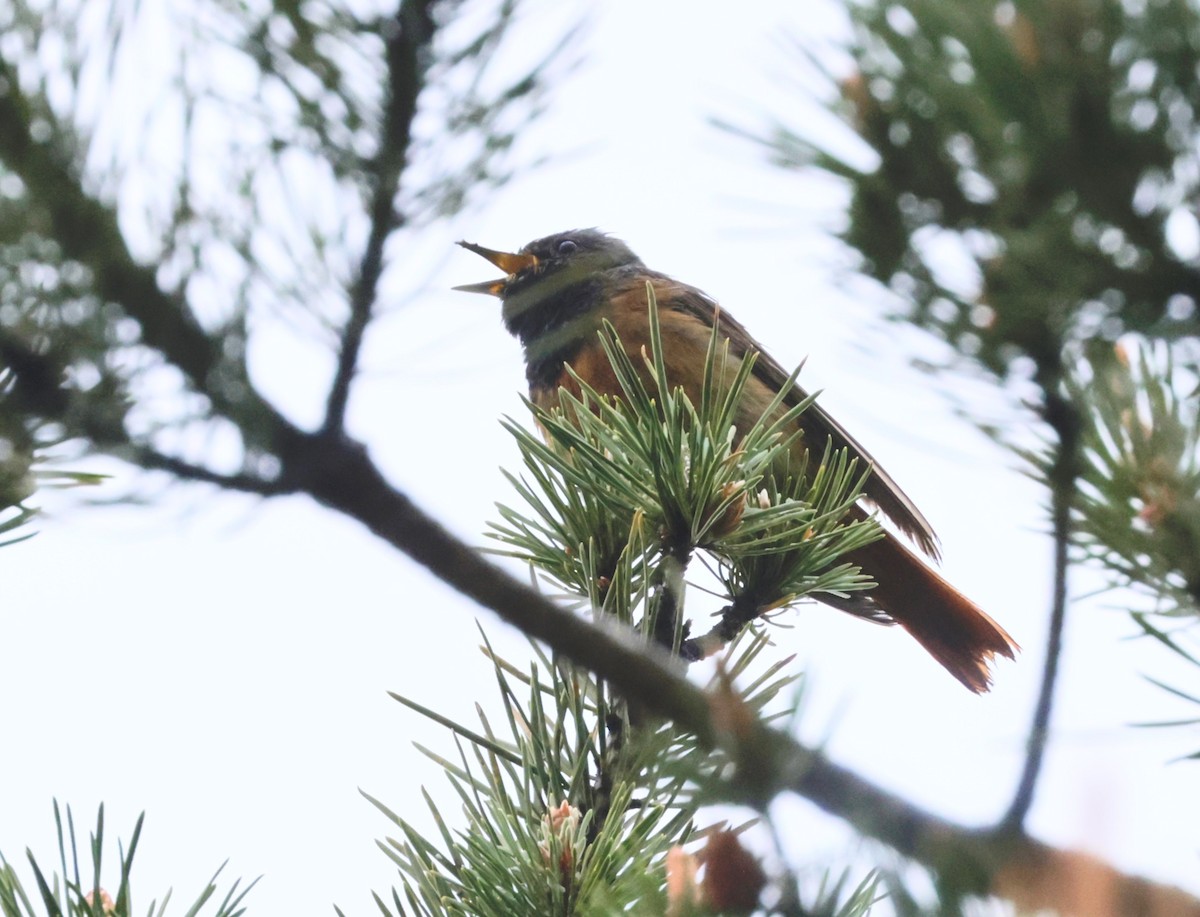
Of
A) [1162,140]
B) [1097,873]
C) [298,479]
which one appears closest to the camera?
[1097,873]

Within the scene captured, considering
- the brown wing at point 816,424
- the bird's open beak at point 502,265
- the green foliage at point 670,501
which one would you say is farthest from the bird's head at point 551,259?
the green foliage at point 670,501

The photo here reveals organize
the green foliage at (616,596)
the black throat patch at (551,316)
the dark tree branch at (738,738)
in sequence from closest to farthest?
the dark tree branch at (738,738) → the green foliage at (616,596) → the black throat patch at (551,316)

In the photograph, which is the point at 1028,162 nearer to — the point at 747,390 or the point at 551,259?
the point at 747,390

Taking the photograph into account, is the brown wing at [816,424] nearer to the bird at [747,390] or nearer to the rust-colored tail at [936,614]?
the bird at [747,390]

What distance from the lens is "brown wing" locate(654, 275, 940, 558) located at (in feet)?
9.45

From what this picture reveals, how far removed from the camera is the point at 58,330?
824 millimetres

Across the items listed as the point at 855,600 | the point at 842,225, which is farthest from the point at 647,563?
the point at 855,600

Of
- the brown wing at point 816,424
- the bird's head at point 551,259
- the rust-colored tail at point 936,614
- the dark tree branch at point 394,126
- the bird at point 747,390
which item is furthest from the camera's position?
the bird's head at point 551,259

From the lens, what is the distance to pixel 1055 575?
0.86 m

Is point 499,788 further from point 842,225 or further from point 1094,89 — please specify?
point 1094,89

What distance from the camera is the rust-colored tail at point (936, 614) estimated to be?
10.2ft

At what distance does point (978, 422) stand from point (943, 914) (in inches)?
17.7

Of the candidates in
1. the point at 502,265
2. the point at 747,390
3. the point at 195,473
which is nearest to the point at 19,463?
the point at 195,473

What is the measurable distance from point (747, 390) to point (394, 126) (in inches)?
99.3
